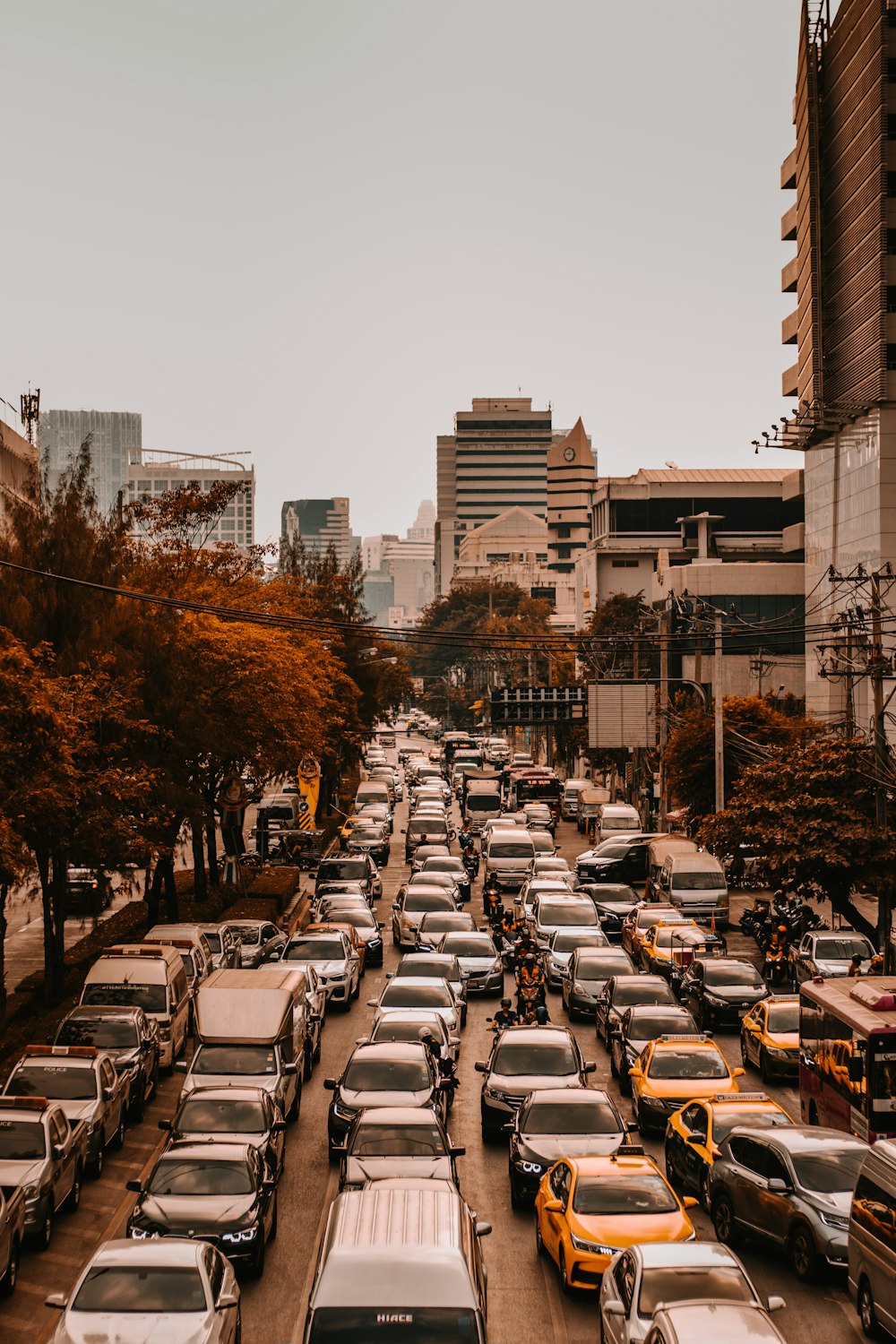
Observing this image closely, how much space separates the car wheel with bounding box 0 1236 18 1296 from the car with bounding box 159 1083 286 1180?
8.51ft

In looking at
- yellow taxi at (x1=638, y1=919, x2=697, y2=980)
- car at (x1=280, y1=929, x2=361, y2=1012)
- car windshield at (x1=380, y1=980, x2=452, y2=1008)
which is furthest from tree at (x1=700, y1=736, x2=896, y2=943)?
car windshield at (x1=380, y1=980, x2=452, y2=1008)

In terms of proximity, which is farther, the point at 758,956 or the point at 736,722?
the point at 736,722

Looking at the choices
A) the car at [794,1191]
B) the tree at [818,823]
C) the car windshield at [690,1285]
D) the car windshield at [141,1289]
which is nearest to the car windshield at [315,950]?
the tree at [818,823]

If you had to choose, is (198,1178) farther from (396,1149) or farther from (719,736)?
(719,736)

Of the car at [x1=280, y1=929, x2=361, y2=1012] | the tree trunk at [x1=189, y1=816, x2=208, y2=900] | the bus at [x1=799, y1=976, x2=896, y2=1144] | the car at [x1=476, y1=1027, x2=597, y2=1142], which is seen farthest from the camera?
the tree trunk at [x1=189, y1=816, x2=208, y2=900]

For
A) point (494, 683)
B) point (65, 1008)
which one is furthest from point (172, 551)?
point (494, 683)

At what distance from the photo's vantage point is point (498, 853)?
1998 inches

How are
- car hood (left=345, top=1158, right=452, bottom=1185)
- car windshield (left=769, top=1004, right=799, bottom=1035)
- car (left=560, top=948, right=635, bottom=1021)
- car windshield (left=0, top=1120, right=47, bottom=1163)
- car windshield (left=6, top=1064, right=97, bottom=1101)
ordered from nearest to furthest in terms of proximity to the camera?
car hood (left=345, top=1158, right=452, bottom=1185)
car windshield (left=0, top=1120, right=47, bottom=1163)
car windshield (left=6, top=1064, right=97, bottom=1101)
car windshield (left=769, top=1004, right=799, bottom=1035)
car (left=560, top=948, right=635, bottom=1021)

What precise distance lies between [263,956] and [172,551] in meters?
18.5

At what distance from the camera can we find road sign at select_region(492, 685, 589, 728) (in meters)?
76.3

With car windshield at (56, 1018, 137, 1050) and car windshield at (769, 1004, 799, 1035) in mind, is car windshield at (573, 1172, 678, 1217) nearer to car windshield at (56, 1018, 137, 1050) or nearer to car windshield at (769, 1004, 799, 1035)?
car windshield at (56, 1018, 137, 1050)

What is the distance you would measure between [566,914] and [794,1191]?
69.4 ft

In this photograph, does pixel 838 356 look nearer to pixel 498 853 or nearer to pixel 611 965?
pixel 498 853

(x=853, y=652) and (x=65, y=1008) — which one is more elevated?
(x=853, y=652)
